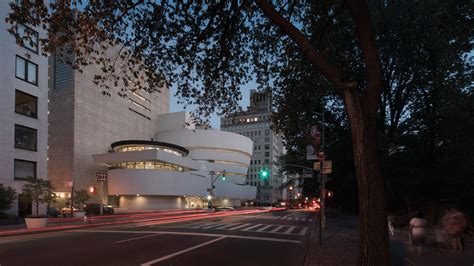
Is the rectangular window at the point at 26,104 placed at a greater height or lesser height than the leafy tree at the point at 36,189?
greater

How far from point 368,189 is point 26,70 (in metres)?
42.1

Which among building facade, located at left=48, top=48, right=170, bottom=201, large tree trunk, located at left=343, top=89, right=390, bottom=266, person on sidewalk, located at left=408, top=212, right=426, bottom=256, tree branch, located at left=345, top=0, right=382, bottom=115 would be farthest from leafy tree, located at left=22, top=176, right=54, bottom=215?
building facade, located at left=48, top=48, right=170, bottom=201

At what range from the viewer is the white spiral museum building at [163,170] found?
244 feet

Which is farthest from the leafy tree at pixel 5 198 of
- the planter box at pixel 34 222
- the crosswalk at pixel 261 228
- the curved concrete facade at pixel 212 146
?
the curved concrete facade at pixel 212 146

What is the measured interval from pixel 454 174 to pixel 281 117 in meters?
11.3

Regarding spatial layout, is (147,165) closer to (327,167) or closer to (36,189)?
(36,189)

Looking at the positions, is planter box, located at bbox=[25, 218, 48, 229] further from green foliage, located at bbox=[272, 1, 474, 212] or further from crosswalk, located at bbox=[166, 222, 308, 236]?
green foliage, located at bbox=[272, 1, 474, 212]

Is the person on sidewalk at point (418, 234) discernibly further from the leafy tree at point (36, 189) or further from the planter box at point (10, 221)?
the leafy tree at point (36, 189)

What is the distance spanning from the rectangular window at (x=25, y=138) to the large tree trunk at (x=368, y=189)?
4101 cm

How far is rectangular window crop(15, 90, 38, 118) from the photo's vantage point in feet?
135

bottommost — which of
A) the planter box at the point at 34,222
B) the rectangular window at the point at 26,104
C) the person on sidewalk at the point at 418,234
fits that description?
the planter box at the point at 34,222

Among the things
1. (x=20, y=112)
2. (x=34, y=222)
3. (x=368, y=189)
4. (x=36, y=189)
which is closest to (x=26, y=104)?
(x=20, y=112)

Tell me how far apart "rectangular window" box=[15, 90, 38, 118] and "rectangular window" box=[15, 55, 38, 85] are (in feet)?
5.40

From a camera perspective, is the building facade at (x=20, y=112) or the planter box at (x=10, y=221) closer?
the planter box at (x=10, y=221)
